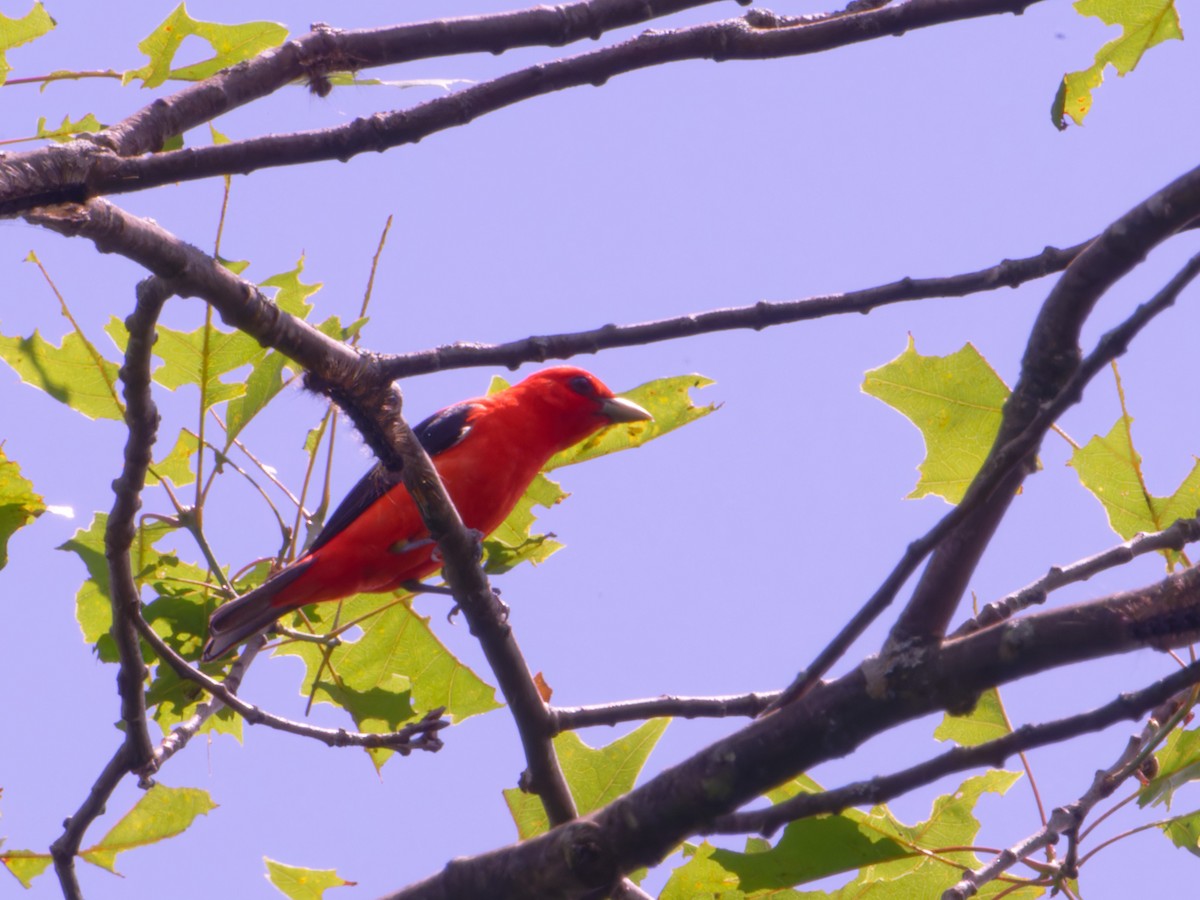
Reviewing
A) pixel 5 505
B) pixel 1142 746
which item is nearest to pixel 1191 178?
pixel 1142 746

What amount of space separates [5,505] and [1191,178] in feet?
11.0

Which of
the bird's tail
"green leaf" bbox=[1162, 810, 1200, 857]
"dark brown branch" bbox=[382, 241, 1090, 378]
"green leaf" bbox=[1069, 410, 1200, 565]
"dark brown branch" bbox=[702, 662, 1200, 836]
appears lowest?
"green leaf" bbox=[1162, 810, 1200, 857]

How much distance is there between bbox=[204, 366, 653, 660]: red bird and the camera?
4.83 metres

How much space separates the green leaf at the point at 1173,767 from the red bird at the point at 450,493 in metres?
2.36

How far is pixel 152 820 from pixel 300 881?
77cm

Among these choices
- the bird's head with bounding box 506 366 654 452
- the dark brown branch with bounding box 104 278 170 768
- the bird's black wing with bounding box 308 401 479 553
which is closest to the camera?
the dark brown branch with bounding box 104 278 170 768

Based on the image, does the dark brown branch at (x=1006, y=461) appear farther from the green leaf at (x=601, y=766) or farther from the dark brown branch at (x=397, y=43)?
the green leaf at (x=601, y=766)

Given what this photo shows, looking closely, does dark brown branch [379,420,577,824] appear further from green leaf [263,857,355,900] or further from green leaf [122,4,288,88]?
green leaf [122,4,288,88]

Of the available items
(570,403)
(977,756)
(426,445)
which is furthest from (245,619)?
(977,756)

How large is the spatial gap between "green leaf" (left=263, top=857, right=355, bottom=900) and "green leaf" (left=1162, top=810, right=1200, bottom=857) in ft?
7.71

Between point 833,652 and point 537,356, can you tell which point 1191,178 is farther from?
point 537,356

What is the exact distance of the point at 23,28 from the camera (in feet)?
13.2

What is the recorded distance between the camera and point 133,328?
3.06 m

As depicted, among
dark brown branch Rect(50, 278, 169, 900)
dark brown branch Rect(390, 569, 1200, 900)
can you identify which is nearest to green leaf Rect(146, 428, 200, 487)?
dark brown branch Rect(50, 278, 169, 900)
